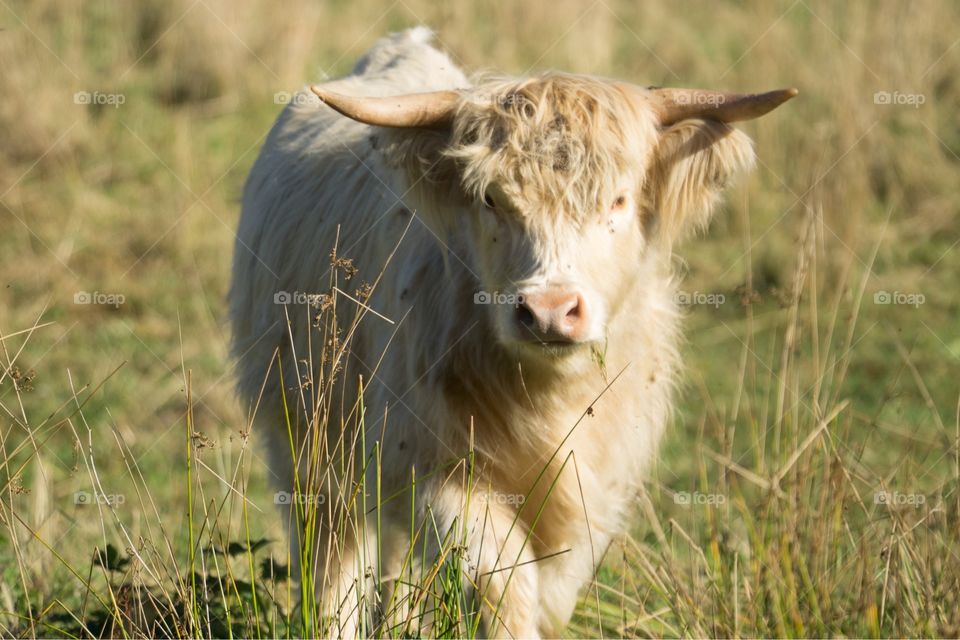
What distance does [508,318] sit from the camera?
308cm

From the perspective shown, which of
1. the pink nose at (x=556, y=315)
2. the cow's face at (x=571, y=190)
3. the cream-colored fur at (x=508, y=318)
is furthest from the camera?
the cream-colored fur at (x=508, y=318)

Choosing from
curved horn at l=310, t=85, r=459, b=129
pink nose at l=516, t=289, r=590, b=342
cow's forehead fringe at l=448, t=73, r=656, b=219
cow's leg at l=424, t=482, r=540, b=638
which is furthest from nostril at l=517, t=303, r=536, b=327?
curved horn at l=310, t=85, r=459, b=129

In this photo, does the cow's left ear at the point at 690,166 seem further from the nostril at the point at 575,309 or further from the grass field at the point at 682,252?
the nostril at the point at 575,309

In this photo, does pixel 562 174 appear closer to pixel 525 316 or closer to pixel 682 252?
pixel 525 316

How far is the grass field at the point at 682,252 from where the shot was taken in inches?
152

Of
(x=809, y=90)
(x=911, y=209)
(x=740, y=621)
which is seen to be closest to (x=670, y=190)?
(x=740, y=621)

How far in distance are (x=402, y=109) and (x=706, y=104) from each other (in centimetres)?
82

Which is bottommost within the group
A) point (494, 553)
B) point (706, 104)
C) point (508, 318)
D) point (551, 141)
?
point (494, 553)

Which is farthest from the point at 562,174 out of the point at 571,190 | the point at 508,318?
the point at 508,318

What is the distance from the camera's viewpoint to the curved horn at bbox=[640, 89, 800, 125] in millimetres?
3352

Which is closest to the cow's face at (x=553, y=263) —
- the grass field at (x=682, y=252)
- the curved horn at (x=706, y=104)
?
the curved horn at (x=706, y=104)

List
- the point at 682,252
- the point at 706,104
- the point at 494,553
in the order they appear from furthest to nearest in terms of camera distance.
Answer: the point at 682,252
the point at 706,104
the point at 494,553

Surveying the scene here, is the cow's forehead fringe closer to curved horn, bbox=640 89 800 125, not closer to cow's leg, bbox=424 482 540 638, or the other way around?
curved horn, bbox=640 89 800 125

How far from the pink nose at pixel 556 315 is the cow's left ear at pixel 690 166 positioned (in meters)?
0.73
